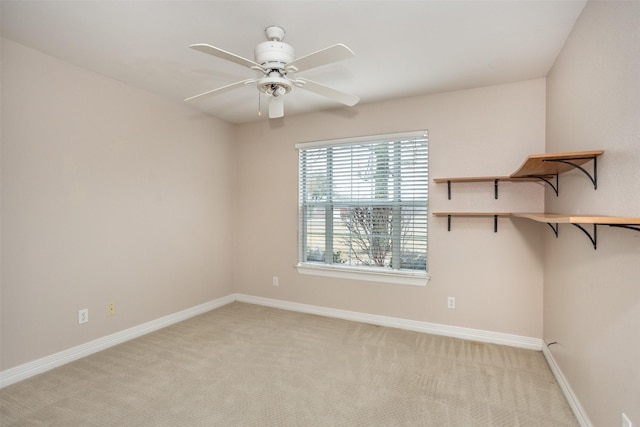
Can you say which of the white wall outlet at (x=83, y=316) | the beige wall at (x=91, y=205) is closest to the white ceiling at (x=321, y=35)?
the beige wall at (x=91, y=205)

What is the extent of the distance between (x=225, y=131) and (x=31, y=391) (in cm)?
320

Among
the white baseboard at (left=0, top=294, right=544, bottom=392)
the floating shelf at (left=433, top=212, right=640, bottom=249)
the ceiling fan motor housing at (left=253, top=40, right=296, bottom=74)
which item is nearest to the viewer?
the floating shelf at (left=433, top=212, right=640, bottom=249)

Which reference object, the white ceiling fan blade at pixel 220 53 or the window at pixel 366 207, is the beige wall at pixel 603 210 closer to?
the window at pixel 366 207

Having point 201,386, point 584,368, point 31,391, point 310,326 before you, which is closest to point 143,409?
point 201,386

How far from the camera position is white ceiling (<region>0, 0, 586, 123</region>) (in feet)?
6.33

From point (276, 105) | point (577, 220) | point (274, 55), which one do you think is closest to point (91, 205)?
point (276, 105)

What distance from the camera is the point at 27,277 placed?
7.93ft

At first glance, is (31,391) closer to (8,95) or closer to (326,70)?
(8,95)

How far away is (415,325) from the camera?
3.36m

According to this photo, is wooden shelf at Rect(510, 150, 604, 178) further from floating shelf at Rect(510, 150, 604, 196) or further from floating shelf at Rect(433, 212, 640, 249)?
floating shelf at Rect(433, 212, 640, 249)

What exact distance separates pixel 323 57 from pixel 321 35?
1.84 ft

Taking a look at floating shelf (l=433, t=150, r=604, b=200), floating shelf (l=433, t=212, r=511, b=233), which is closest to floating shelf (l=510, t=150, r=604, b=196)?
floating shelf (l=433, t=150, r=604, b=200)

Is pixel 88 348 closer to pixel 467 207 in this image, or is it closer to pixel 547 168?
pixel 467 207

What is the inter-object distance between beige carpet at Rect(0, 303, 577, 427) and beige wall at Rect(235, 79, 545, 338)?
13.7 inches
